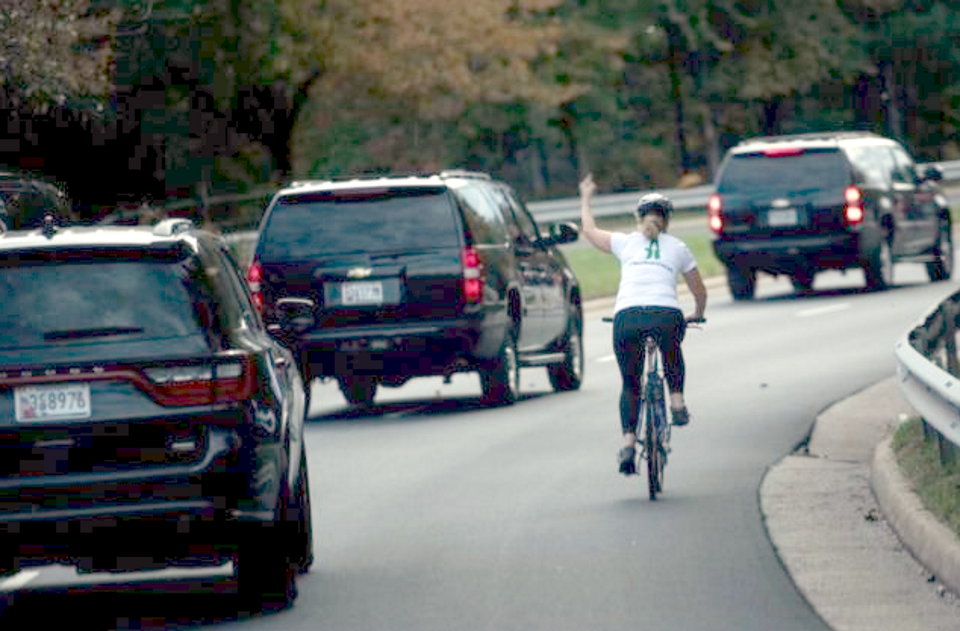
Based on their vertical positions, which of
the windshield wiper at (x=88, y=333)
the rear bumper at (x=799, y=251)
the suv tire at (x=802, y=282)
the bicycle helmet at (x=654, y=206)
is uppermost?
the windshield wiper at (x=88, y=333)

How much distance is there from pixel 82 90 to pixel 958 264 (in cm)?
1534

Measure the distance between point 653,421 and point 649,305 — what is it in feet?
2.20

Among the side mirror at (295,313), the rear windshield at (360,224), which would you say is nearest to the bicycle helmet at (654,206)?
the side mirror at (295,313)

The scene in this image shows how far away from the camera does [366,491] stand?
15523 mm

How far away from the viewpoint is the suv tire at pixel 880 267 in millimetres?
32531

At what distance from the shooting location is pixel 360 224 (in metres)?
19.9

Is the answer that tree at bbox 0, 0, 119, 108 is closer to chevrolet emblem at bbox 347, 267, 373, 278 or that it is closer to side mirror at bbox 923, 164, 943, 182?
chevrolet emblem at bbox 347, 267, 373, 278

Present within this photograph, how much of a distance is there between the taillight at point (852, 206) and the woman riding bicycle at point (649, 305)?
17.3m

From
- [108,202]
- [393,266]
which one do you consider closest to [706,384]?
[393,266]

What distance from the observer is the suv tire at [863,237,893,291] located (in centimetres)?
3253

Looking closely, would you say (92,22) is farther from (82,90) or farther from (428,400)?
(428,400)

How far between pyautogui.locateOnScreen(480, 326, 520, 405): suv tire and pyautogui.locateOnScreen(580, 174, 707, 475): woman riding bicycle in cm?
567

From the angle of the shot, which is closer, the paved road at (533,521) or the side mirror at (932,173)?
the paved road at (533,521)

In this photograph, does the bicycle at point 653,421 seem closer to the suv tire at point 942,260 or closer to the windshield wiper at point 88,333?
the windshield wiper at point 88,333
